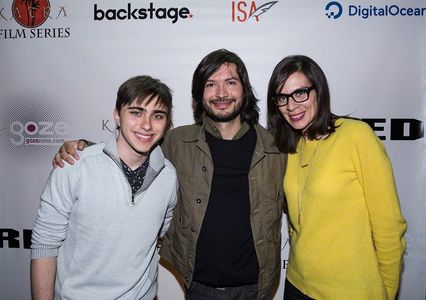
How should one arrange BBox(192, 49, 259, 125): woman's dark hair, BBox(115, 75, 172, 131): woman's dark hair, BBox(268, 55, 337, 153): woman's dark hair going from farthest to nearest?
BBox(192, 49, 259, 125): woman's dark hair < BBox(268, 55, 337, 153): woman's dark hair < BBox(115, 75, 172, 131): woman's dark hair

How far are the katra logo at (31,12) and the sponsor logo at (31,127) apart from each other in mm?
582

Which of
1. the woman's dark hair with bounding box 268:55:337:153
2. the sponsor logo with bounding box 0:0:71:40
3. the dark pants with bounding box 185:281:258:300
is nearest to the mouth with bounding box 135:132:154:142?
the woman's dark hair with bounding box 268:55:337:153

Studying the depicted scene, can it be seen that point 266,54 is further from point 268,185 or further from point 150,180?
point 150,180

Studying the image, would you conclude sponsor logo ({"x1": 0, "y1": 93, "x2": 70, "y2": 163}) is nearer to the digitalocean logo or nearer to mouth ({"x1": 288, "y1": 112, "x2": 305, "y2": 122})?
mouth ({"x1": 288, "y1": 112, "x2": 305, "y2": 122})

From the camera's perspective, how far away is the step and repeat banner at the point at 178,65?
236 cm

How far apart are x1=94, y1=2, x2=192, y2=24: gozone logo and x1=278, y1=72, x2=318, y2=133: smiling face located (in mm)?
1210

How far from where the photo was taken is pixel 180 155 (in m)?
1.99

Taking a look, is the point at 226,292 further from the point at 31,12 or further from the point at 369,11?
the point at 31,12

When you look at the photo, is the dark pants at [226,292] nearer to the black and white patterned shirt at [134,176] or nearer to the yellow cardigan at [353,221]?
the yellow cardigan at [353,221]

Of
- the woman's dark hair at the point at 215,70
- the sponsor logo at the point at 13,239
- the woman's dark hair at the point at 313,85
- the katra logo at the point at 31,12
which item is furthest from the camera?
the sponsor logo at the point at 13,239

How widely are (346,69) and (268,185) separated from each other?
1.16 m

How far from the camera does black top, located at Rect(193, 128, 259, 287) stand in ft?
6.00

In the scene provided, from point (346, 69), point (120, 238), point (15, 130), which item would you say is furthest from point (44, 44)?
point (346, 69)

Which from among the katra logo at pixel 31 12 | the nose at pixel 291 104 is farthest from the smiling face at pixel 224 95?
the katra logo at pixel 31 12
